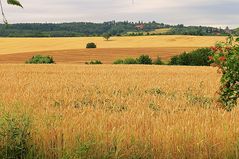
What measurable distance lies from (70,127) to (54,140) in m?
0.29

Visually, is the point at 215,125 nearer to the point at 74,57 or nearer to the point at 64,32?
the point at 74,57

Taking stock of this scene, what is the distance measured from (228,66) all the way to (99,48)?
268 feet

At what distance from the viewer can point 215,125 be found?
7.18 metres

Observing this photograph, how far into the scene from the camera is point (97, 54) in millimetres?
79250

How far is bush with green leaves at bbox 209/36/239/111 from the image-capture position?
723cm

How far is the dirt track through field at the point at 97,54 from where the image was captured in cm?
7225

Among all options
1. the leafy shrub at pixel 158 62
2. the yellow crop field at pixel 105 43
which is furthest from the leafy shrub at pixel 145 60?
the yellow crop field at pixel 105 43

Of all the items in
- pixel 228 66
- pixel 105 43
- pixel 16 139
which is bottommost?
pixel 105 43

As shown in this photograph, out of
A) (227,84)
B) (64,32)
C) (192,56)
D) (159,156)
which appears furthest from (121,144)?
(64,32)

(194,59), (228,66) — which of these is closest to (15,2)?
(228,66)

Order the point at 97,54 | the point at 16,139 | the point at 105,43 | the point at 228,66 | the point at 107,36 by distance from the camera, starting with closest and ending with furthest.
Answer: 1. the point at 16,139
2. the point at 228,66
3. the point at 97,54
4. the point at 105,43
5. the point at 107,36

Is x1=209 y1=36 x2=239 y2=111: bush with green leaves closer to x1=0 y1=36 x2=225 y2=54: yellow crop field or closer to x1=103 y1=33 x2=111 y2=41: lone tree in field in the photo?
x1=0 y1=36 x2=225 y2=54: yellow crop field

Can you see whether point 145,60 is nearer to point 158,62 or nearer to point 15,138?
point 158,62

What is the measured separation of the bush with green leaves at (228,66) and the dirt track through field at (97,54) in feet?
202
